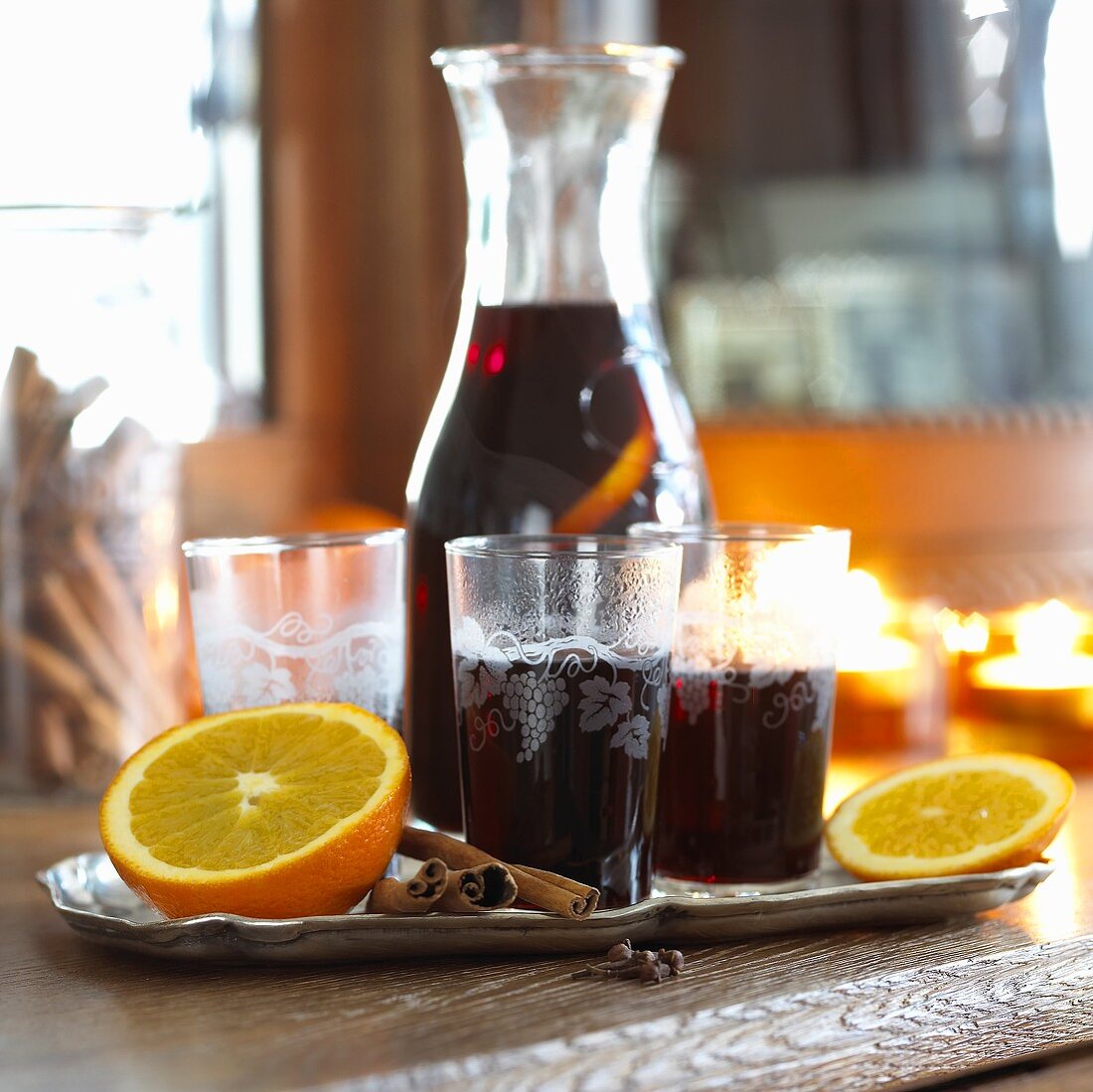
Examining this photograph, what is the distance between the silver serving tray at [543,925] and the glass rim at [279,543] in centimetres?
18

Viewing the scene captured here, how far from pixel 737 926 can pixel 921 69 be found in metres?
2.04

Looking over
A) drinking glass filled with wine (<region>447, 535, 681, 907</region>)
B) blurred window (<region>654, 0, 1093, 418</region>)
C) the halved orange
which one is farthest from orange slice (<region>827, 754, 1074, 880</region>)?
blurred window (<region>654, 0, 1093, 418</region>)

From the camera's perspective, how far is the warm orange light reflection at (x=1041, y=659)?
3.78 ft

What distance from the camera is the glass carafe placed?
33.5 inches

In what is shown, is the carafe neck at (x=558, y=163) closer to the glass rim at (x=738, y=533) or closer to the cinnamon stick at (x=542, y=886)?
the glass rim at (x=738, y=533)

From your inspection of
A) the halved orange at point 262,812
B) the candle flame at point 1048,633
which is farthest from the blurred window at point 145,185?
the candle flame at point 1048,633

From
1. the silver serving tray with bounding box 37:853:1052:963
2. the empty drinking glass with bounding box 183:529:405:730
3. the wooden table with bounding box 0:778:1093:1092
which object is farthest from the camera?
the empty drinking glass with bounding box 183:529:405:730

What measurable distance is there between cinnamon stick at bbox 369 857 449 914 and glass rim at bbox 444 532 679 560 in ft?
0.46

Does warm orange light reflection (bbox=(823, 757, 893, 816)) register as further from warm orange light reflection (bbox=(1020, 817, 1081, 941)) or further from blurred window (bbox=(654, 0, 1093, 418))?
blurred window (bbox=(654, 0, 1093, 418))

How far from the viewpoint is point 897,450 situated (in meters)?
2.21

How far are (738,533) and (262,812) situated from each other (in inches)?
10.6

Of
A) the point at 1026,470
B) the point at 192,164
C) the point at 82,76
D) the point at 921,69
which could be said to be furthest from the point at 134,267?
the point at 921,69

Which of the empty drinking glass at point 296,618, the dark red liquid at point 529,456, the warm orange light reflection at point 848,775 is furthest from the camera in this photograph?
the warm orange light reflection at point 848,775

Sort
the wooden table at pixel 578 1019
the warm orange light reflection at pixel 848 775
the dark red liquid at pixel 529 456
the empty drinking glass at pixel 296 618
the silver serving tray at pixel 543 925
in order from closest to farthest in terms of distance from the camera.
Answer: the wooden table at pixel 578 1019, the silver serving tray at pixel 543 925, the empty drinking glass at pixel 296 618, the dark red liquid at pixel 529 456, the warm orange light reflection at pixel 848 775
